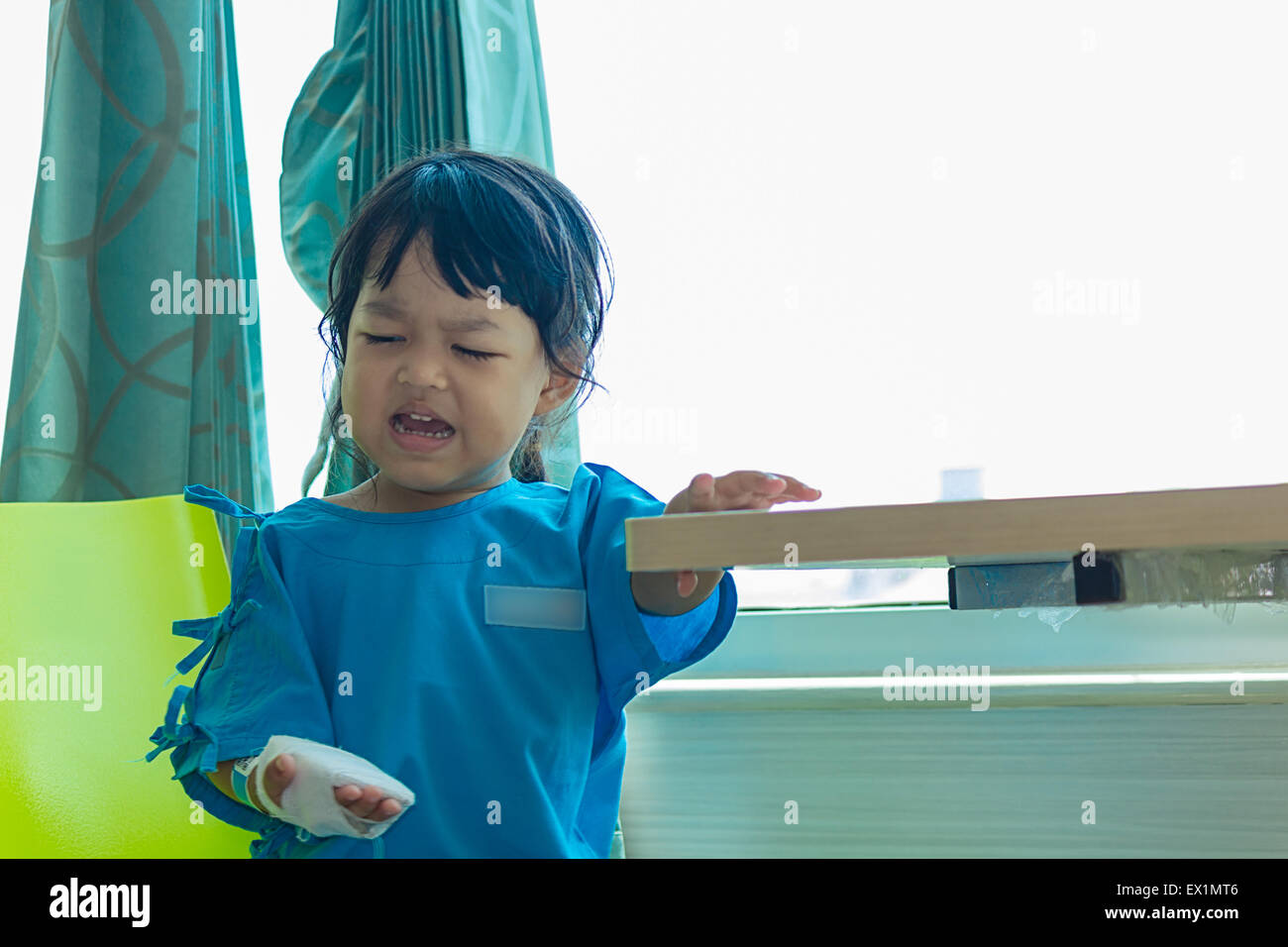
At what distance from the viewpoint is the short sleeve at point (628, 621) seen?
30.2 inches

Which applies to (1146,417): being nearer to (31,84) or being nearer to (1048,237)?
(1048,237)

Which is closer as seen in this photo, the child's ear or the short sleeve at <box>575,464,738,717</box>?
the short sleeve at <box>575,464,738,717</box>

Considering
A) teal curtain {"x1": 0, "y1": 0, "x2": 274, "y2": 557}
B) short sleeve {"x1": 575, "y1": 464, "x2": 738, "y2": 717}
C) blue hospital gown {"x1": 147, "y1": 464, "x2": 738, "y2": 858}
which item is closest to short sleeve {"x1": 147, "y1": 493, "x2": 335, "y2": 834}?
blue hospital gown {"x1": 147, "y1": 464, "x2": 738, "y2": 858}

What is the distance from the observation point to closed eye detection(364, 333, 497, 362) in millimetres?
840

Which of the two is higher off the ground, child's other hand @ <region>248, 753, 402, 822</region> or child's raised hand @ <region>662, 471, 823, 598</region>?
child's raised hand @ <region>662, 471, 823, 598</region>

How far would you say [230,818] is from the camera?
0.80 m

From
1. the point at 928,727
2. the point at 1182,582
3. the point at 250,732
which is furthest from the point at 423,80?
the point at 1182,582

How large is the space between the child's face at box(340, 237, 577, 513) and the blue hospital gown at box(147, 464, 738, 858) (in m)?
0.06

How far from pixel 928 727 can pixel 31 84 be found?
176 cm

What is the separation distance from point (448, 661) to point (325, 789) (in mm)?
179

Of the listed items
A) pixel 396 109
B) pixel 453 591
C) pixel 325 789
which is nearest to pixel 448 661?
pixel 453 591

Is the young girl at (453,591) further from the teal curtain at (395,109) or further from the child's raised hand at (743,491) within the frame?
the teal curtain at (395,109)

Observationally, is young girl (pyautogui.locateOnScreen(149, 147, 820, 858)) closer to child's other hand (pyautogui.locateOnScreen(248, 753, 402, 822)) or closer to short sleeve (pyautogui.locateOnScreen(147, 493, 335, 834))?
short sleeve (pyautogui.locateOnScreen(147, 493, 335, 834))

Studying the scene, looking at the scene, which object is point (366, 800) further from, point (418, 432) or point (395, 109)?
point (395, 109)
